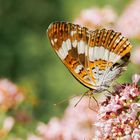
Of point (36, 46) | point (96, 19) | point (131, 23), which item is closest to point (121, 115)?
point (131, 23)

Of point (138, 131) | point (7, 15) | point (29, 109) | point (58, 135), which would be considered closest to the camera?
point (138, 131)

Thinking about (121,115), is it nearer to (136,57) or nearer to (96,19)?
(136,57)

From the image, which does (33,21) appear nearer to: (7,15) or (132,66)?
(7,15)

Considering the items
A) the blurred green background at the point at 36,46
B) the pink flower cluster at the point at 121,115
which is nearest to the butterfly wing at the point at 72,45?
the pink flower cluster at the point at 121,115

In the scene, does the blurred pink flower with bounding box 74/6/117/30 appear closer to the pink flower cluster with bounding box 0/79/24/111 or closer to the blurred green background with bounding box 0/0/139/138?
the blurred green background with bounding box 0/0/139/138

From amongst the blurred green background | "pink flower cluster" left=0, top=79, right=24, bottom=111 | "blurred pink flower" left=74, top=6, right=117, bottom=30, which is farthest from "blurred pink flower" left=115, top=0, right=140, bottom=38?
"pink flower cluster" left=0, top=79, right=24, bottom=111

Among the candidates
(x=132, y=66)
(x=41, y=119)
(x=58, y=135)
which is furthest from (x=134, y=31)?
(x=58, y=135)
